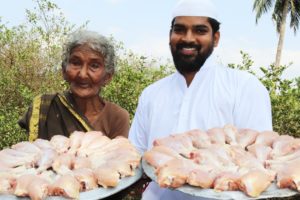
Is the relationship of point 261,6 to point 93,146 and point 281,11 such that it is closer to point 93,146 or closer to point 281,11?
point 281,11

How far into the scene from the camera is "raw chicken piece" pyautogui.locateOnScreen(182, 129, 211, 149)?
2484mm

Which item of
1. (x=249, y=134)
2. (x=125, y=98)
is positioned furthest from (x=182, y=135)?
(x=125, y=98)

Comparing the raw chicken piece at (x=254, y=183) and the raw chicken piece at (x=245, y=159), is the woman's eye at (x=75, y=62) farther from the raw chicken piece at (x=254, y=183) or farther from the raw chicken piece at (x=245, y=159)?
the raw chicken piece at (x=254, y=183)

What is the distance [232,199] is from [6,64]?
28.5ft

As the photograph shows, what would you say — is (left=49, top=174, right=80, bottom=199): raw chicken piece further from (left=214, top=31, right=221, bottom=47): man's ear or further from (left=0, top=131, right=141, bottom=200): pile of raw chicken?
(left=214, top=31, right=221, bottom=47): man's ear

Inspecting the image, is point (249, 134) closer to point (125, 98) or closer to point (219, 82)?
point (219, 82)

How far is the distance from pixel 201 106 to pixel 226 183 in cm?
87

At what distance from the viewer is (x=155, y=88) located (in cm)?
323

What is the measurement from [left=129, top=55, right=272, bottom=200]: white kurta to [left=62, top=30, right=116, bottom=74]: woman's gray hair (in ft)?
0.95

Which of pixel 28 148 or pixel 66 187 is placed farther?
pixel 28 148

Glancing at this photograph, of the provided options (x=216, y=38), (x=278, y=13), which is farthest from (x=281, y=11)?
(x=216, y=38)

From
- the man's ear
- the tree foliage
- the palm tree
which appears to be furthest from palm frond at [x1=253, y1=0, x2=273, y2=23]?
the man's ear

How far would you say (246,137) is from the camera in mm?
2541

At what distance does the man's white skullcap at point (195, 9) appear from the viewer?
3.03m
